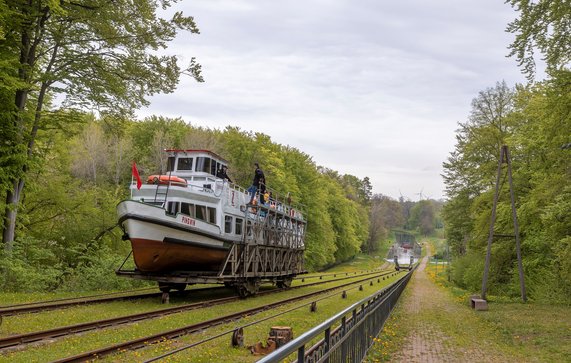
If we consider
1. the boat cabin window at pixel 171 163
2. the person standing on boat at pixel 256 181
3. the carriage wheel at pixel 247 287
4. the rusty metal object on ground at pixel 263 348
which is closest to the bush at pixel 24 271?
the boat cabin window at pixel 171 163

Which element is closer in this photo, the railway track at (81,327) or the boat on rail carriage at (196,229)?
the railway track at (81,327)

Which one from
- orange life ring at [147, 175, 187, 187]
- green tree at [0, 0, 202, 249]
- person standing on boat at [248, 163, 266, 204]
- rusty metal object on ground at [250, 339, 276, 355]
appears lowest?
rusty metal object on ground at [250, 339, 276, 355]

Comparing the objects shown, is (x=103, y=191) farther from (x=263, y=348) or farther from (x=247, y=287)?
(x=263, y=348)

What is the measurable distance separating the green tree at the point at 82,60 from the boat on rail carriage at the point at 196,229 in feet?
11.0

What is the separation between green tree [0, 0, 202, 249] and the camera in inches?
669

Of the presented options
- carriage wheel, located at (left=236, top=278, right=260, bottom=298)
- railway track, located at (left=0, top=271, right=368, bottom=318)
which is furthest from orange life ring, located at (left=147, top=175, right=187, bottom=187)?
carriage wheel, located at (left=236, top=278, right=260, bottom=298)

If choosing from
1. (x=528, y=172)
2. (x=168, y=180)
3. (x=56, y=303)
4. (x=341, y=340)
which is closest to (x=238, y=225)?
(x=168, y=180)

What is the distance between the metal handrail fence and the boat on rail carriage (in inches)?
323

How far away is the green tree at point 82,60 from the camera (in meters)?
17.0

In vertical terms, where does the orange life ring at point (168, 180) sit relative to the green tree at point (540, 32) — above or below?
below

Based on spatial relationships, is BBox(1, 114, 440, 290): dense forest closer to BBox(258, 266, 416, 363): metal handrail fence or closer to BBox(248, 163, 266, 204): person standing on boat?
BBox(248, 163, 266, 204): person standing on boat

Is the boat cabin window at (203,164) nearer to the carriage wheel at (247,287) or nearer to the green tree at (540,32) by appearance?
the carriage wheel at (247,287)

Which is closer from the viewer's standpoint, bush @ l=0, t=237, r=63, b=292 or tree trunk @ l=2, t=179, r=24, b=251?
bush @ l=0, t=237, r=63, b=292

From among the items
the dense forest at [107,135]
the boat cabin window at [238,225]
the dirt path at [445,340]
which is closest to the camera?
the dirt path at [445,340]
